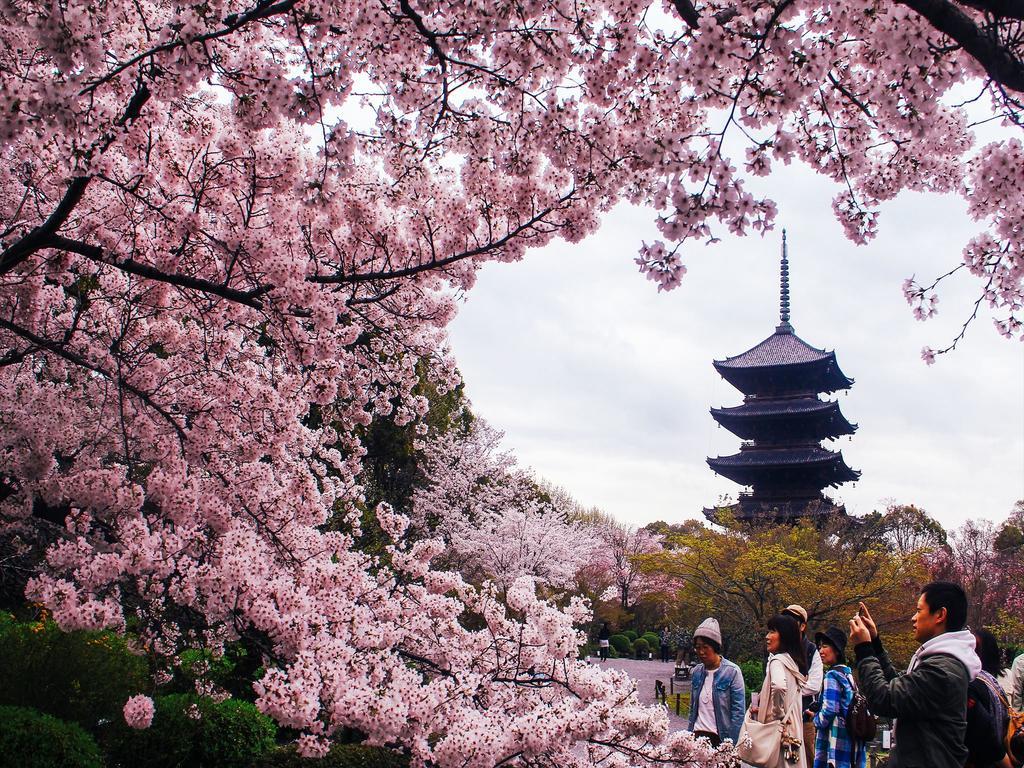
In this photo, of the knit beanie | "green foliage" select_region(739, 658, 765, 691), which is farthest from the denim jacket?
"green foliage" select_region(739, 658, 765, 691)

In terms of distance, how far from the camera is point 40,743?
484 cm

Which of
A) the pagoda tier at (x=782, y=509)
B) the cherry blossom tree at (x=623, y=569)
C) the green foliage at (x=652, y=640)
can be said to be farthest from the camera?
the cherry blossom tree at (x=623, y=569)

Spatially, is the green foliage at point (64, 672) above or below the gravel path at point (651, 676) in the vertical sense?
above

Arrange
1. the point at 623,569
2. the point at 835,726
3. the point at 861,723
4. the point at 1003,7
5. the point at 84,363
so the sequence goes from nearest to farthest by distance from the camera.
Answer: the point at 1003,7
the point at 84,363
the point at 861,723
the point at 835,726
the point at 623,569

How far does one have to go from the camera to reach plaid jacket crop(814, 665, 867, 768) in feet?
15.5

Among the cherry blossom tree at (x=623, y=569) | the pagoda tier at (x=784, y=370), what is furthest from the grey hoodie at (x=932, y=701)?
the cherry blossom tree at (x=623, y=569)

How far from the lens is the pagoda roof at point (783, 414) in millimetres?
27133

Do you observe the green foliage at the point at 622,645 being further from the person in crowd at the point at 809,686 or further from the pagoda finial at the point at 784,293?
the person in crowd at the point at 809,686

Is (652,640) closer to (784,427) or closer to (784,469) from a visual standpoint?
(784,469)

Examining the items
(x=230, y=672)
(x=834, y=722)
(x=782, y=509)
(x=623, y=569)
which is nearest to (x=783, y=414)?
(x=782, y=509)

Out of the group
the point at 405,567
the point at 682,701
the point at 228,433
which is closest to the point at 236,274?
the point at 228,433

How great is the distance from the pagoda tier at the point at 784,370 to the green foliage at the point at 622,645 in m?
11.6

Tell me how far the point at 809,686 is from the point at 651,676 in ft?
62.5

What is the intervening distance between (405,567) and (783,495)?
24.7 metres
